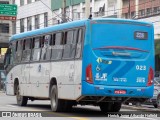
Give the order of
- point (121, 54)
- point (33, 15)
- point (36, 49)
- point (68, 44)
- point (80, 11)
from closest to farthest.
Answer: point (121, 54), point (68, 44), point (36, 49), point (80, 11), point (33, 15)

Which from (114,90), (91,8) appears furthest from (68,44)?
(91,8)

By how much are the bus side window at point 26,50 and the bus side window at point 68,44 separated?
164 inches

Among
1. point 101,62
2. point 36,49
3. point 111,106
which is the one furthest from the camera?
point 36,49

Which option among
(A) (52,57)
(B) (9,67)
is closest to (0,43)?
(B) (9,67)

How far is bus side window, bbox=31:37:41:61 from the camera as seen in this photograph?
23702mm

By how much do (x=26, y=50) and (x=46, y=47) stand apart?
2.63m

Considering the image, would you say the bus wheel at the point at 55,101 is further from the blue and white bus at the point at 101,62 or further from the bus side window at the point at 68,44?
the bus side window at the point at 68,44

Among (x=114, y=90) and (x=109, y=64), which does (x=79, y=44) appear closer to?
(x=109, y=64)

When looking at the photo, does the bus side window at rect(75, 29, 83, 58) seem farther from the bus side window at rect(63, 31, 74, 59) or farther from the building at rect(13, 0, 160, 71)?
the building at rect(13, 0, 160, 71)

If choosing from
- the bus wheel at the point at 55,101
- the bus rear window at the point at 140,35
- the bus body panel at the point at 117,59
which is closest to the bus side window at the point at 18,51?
the bus wheel at the point at 55,101

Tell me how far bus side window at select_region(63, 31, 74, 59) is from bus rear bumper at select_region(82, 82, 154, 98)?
1.96m

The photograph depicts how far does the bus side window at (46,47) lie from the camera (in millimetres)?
22550

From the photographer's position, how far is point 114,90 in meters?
19.3

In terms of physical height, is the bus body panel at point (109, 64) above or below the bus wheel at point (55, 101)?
above
